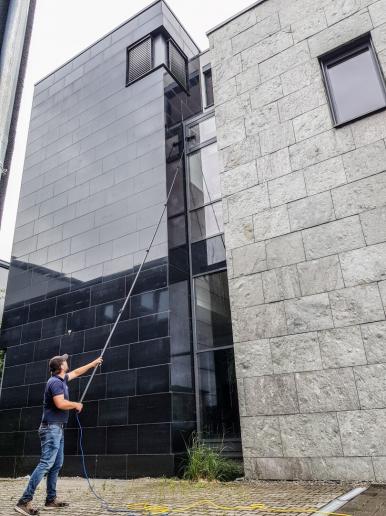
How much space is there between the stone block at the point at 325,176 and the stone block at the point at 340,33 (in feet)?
7.89

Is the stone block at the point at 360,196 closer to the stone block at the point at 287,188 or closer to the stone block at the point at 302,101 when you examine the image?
the stone block at the point at 287,188

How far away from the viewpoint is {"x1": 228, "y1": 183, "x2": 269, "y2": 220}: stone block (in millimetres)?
7516

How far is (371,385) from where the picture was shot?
5625 mm

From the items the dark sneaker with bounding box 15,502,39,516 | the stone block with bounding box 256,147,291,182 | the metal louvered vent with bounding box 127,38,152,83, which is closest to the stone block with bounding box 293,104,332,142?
the stone block with bounding box 256,147,291,182

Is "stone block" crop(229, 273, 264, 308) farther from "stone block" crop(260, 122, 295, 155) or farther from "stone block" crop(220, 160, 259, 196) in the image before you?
"stone block" crop(260, 122, 295, 155)

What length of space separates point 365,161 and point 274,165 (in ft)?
5.24

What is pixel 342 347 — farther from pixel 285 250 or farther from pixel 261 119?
pixel 261 119

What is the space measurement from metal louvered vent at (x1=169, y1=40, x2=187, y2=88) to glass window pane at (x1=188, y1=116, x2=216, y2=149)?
166 cm

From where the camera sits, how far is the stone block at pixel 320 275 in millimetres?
6355

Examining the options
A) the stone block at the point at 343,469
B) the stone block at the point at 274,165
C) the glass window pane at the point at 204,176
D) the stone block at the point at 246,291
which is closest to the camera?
the stone block at the point at 343,469

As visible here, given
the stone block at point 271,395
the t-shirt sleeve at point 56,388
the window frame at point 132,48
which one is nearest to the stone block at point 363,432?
the stone block at point 271,395

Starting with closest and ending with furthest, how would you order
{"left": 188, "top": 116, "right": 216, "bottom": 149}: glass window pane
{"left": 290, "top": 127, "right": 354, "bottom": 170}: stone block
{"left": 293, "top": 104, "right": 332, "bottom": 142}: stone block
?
{"left": 290, "top": 127, "right": 354, "bottom": 170}: stone block < {"left": 293, "top": 104, "right": 332, "bottom": 142}: stone block < {"left": 188, "top": 116, "right": 216, "bottom": 149}: glass window pane

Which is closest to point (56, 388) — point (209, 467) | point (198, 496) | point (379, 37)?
point (198, 496)

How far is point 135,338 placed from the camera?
848 centimetres
